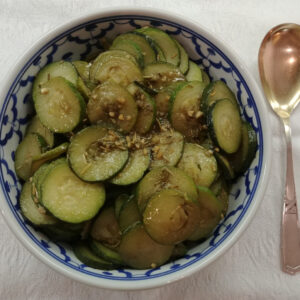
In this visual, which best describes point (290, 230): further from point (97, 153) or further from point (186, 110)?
point (97, 153)

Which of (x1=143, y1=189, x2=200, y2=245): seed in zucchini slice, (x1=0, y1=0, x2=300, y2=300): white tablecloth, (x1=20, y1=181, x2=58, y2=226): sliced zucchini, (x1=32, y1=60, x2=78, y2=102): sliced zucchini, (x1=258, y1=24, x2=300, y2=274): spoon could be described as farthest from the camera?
(x1=258, y1=24, x2=300, y2=274): spoon

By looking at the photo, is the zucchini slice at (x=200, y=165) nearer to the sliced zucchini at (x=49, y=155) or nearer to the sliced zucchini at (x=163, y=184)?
the sliced zucchini at (x=163, y=184)

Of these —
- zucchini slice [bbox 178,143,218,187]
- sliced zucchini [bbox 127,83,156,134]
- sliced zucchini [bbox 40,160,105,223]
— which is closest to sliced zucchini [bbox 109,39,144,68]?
sliced zucchini [bbox 127,83,156,134]

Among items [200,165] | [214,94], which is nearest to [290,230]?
[200,165]

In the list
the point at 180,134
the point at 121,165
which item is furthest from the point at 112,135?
the point at 180,134

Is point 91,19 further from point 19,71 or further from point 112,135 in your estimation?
point 112,135

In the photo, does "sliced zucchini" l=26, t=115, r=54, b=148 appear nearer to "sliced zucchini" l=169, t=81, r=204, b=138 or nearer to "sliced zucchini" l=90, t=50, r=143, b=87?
"sliced zucchini" l=90, t=50, r=143, b=87
